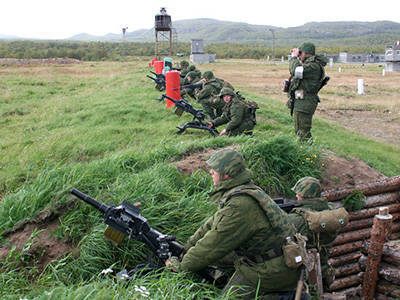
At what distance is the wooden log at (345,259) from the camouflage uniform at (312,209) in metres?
1.05

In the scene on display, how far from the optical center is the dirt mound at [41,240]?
12.1 ft

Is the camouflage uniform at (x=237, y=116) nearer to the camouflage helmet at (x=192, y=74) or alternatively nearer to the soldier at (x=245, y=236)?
the soldier at (x=245, y=236)

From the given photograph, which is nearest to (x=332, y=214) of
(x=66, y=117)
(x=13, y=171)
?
(x=13, y=171)

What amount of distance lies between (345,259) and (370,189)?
1.16 meters

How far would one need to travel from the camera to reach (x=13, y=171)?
6.37m

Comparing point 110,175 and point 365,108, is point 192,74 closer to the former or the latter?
point 365,108

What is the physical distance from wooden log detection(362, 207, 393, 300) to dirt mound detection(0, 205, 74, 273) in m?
3.48

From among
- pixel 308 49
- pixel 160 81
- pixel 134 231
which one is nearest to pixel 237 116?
pixel 308 49

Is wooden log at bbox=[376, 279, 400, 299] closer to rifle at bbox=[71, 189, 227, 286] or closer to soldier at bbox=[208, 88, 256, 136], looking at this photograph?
rifle at bbox=[71, 189, 227, 286]

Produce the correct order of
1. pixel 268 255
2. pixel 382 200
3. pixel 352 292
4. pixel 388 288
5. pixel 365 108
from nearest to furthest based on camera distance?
1. pixel 268 255
2. pixel 388 288
3. pixel 352 292
4. pixel 382 200
5. pixel 365 108

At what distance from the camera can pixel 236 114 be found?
7.50 metres

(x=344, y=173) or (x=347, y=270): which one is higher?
(x=344, y=173)

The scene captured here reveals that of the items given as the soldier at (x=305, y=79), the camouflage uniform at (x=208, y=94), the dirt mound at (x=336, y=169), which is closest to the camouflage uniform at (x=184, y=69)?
the camouflage uniform at (x=208, y=94)

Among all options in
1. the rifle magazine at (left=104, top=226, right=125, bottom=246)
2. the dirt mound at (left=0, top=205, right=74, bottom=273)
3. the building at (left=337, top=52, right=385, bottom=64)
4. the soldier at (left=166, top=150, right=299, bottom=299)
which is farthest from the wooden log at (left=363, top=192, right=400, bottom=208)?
the building at (left=337, top=52, right=385, bottom=64)
